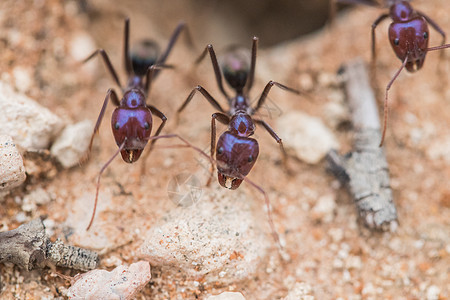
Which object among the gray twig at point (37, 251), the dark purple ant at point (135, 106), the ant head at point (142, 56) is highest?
the ant head at point (142, 56)

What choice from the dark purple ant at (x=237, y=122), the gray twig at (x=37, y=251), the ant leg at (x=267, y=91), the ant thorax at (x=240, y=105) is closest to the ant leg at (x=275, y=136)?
the dark purple ant at (x=237, y=122)

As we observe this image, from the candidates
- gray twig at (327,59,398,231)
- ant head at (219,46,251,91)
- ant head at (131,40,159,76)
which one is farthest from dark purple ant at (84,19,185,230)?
gray twig at (327,59,398,231)

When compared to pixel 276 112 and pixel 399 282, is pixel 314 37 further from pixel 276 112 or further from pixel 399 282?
pixel 399 282

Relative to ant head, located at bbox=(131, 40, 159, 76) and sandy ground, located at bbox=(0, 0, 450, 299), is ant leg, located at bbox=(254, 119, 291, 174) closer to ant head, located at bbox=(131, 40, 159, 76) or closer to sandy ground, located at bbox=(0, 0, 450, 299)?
sandy ground, located at bbox=(0, 0, 450, 299)

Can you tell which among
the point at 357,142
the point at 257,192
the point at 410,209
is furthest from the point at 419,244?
the point at 257,192

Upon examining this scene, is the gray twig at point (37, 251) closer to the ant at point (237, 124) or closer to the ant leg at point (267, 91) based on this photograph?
the ant at point (237, 124)

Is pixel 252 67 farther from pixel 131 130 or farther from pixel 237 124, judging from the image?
pixel 131 130

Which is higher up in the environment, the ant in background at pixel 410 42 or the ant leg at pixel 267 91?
the ant in background at pixel 410 42
